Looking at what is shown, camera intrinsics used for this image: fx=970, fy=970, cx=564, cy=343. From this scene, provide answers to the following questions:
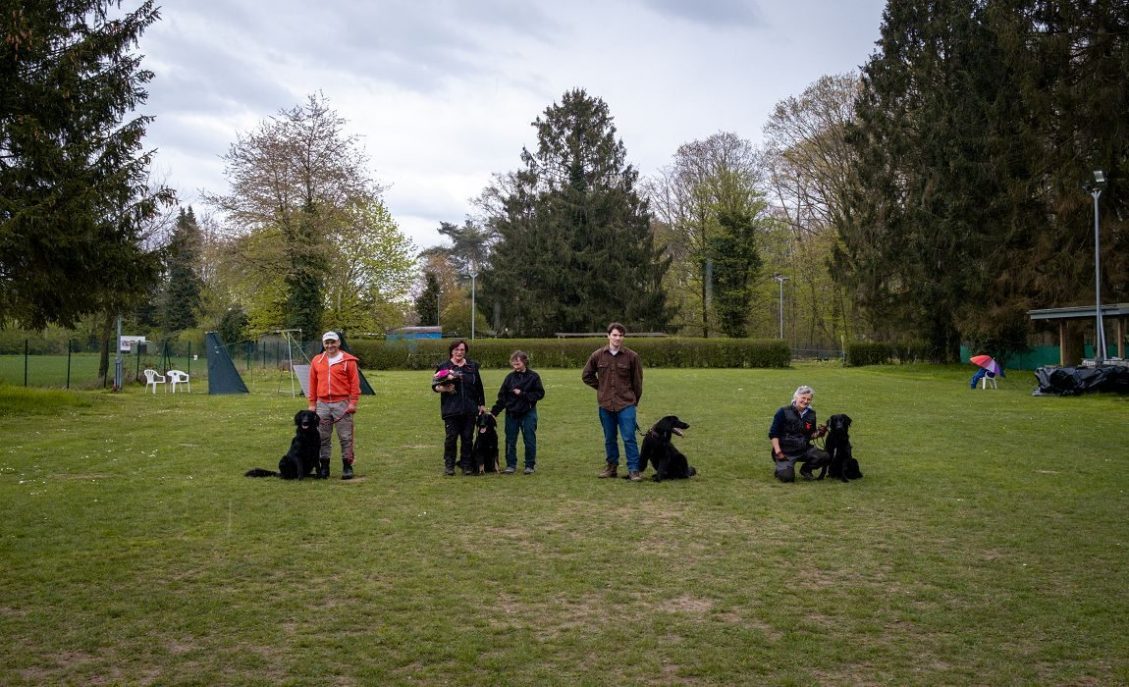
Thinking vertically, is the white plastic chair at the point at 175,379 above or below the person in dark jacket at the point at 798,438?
above

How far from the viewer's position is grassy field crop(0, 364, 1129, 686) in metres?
4.99

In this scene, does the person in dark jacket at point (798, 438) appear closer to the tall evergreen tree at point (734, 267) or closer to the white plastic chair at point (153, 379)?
the white plastic chair at point (153, 379)

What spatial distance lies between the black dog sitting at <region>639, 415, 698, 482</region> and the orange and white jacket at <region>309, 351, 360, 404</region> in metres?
3.56

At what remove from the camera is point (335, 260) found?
50031mm

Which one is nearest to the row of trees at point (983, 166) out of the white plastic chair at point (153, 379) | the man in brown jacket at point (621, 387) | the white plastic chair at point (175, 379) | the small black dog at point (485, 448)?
the man in brown jacket at point (621, 387)

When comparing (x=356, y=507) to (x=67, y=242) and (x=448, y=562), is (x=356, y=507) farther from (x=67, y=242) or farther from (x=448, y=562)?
(x=67, y=242)

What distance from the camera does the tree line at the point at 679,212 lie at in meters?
22.1

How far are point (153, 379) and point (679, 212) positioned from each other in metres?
42.8

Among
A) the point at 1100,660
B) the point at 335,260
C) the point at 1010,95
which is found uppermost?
the point at 1010,95

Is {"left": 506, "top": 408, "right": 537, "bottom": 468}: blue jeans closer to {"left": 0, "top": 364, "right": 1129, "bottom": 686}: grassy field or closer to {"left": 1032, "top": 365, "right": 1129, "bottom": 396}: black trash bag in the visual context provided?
{"left": 0, "top": 364, "right": 1129, "bottom": 686}: grassy field

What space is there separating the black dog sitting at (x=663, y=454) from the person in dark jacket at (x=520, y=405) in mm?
1422

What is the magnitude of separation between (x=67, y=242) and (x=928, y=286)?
1408 inches

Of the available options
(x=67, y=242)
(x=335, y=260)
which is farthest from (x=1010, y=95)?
(x=67, y=242)

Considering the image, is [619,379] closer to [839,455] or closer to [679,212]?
[839,455]
